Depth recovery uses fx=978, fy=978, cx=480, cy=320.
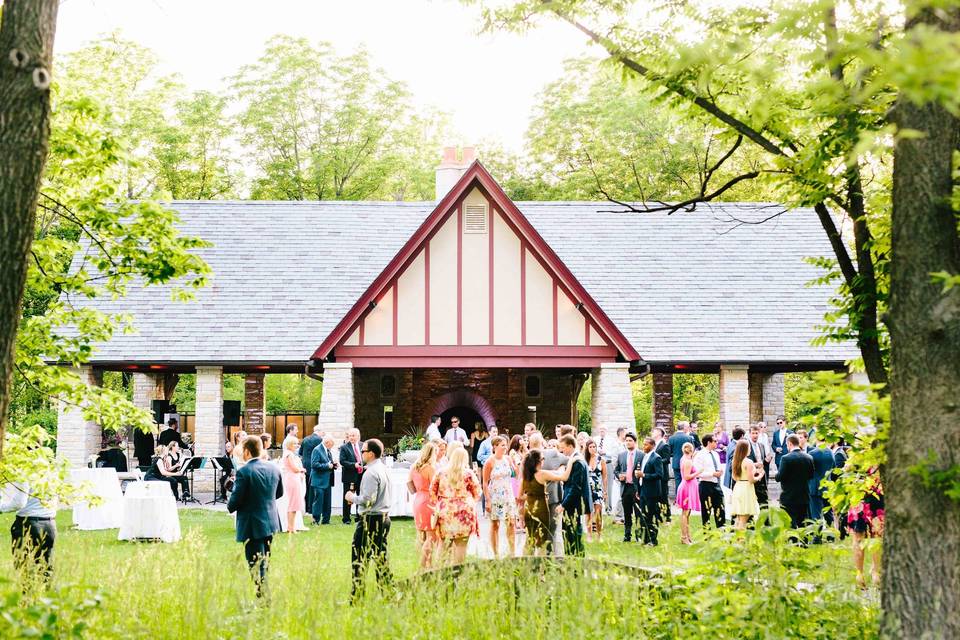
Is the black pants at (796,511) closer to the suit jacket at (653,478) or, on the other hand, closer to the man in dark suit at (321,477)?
the suit jacket at (653,478)

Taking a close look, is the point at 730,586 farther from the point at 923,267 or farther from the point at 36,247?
the point at 36,247

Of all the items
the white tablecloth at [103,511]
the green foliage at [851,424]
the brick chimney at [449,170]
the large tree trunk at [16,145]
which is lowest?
the white tablecloth at [103,511]

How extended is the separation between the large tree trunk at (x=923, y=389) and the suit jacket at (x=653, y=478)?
25.8 feet

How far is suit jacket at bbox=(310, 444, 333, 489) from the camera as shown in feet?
52.9

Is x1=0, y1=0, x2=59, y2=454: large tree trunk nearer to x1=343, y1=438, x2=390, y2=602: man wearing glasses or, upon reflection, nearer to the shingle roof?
x1=343, y1=438, x2=390, y2=602: man wearing glasses

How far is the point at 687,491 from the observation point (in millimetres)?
13930

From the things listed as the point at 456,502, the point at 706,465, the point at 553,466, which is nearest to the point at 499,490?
the point at 553,466

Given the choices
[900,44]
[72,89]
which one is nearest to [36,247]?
[72,89]

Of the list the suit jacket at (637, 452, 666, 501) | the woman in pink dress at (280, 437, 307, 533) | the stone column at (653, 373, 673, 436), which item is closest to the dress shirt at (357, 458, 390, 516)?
the suit jacket at (637, 452, 666, 501)

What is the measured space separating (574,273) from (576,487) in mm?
13686

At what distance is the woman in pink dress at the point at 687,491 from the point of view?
13.4m

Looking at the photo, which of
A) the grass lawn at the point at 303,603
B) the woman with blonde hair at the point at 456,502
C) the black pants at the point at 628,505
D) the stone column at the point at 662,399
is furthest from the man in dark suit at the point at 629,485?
the stone column at the point at 662,399

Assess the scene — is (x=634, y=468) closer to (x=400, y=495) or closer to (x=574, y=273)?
(x=400, y=495)

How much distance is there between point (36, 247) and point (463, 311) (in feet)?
39.7
